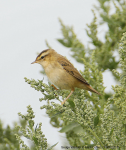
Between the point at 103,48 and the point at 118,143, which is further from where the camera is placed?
the point at 103,48

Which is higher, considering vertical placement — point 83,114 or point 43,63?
point 43,63

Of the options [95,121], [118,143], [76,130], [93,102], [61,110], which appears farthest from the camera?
[93,102]

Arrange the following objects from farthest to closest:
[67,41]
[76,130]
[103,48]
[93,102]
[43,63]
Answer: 1. [67,41]
2. [103,48]
3. [43,63]
4. [93,102]
5. [76,130]

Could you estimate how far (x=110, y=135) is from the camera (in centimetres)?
207

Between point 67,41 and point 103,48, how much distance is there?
0.93 metres

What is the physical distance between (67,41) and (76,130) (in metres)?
2.36

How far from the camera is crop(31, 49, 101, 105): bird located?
3.54m

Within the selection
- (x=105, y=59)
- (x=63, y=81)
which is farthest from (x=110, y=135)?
(x=105, y=59)

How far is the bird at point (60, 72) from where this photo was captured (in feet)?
11.6

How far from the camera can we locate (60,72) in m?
3.64

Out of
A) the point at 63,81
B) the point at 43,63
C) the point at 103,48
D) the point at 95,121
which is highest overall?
the point at 103,48

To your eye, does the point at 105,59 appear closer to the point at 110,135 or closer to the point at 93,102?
the point at 93,102

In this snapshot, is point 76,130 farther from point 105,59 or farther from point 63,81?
point 105,59

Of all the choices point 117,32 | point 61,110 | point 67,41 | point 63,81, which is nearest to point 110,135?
point 61,110
